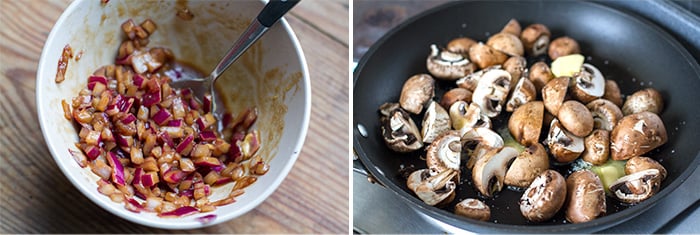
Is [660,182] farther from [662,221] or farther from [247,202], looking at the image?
[247,202]

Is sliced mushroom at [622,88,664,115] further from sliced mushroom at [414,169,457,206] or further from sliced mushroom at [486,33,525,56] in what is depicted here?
sliced mushroom at [414,169,457,206]

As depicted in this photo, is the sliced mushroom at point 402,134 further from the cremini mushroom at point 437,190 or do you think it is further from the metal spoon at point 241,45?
the metal spoon at point 241,45

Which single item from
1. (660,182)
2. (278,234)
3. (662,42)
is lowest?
(278,234)

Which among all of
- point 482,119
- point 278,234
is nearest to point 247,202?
point 278,234

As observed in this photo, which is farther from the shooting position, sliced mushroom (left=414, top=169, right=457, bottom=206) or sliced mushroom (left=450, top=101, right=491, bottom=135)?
sliced mushroom (left=450, top=101, right=491, bottom=135)

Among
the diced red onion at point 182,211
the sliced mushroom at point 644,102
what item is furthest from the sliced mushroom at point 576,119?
the diced red onion at point 182,211

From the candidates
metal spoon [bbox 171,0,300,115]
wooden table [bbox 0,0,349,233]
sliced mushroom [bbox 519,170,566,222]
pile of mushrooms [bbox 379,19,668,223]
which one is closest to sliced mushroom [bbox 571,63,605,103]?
pile of mushrooms [bbox 379,19,668,223]
